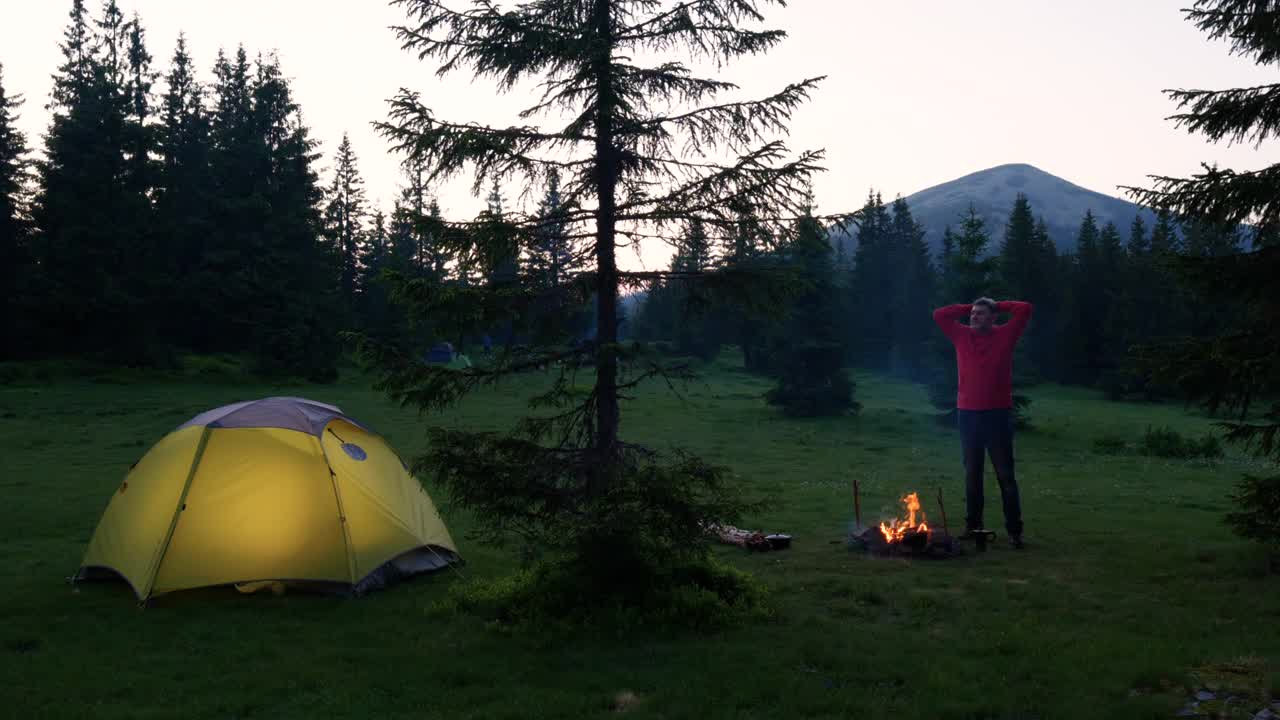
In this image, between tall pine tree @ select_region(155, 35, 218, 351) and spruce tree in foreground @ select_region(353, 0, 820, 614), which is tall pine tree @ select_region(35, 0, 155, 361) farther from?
spruce tree in foreground @ select_region(353, 0, 820, 614)

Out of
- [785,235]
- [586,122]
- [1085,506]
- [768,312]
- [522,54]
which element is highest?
[522,54]

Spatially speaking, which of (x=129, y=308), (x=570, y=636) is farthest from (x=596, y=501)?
(x=129, y=308)

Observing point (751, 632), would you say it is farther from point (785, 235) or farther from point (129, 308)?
point (129, 308)

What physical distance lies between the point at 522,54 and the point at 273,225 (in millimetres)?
43055

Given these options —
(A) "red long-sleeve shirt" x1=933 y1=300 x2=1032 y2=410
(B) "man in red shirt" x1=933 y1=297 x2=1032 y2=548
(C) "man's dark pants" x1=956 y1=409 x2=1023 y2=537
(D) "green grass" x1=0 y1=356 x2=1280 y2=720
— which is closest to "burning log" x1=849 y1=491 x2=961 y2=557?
(D) "green grass" x1=0 y1=356 x2=1280 y2=720

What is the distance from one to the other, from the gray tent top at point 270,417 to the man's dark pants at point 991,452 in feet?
26.5

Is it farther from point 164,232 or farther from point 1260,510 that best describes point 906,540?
point 164,232

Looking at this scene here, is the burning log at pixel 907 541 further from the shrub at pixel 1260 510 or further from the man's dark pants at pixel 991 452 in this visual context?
the shrub at pixel 1260 510

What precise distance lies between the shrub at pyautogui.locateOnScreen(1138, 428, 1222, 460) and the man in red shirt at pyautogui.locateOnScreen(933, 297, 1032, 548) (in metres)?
17.7

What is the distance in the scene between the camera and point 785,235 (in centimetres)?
838

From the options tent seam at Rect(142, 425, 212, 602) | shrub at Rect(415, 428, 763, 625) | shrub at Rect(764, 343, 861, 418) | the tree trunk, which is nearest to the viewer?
shrub at Rect(415, 428, 763, 625)

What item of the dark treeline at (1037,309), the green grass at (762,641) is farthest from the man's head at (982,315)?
the dark treeline at (1037,309)

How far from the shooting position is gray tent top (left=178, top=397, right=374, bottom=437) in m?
10.1

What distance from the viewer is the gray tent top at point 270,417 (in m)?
10.1
